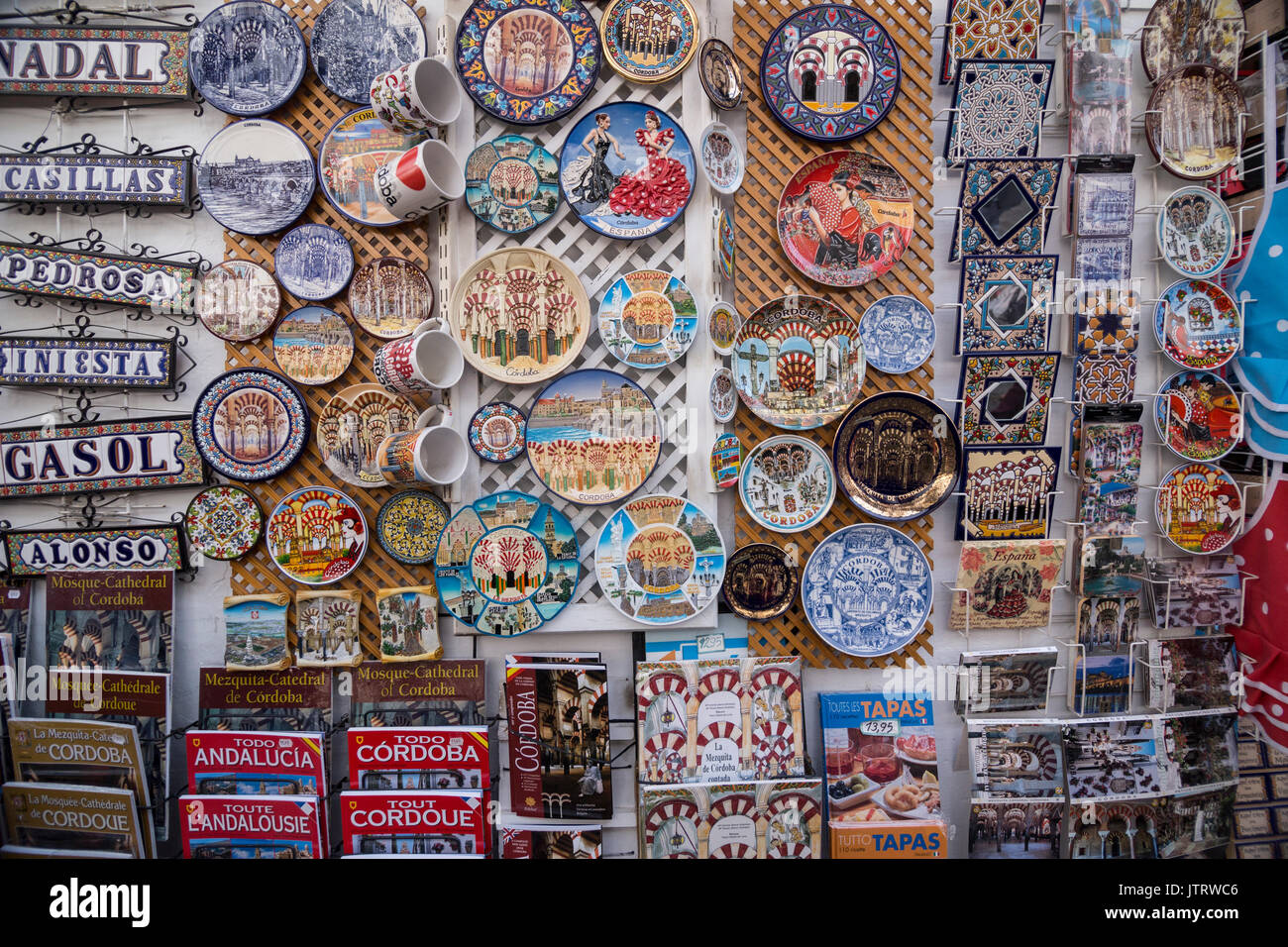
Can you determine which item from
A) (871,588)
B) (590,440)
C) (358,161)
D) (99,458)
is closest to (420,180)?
(358,161)

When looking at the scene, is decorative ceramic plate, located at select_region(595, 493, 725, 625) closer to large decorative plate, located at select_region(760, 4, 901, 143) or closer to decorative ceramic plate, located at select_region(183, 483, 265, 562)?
decorative ceramic plate, located at select_region(183, 483, 265, 562)

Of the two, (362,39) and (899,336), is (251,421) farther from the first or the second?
(899,336)

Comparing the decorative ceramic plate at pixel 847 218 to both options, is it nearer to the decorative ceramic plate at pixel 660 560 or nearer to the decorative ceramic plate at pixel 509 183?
the decorative ceramic plate at pixel 509 183

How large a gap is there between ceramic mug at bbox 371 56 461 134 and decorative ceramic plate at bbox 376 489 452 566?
1.16 m

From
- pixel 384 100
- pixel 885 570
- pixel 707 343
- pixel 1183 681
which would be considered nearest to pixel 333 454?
pixel 384 100

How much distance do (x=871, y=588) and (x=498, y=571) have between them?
1252mm

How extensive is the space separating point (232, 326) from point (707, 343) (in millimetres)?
1575

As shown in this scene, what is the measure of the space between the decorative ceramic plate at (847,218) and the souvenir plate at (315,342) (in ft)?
4.98

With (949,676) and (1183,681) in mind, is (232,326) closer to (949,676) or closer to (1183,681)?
(949,676)

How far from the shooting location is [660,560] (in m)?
2.23

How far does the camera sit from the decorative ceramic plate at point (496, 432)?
223 cm

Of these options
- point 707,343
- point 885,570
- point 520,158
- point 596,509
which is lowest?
point 885,570

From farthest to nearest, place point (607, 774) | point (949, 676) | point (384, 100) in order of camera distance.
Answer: point (949, 676)
point (607, 774)
point (384, 100)

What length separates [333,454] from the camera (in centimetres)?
225
